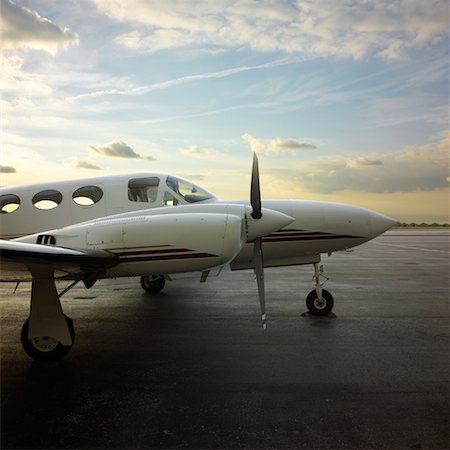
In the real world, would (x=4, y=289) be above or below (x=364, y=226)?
below

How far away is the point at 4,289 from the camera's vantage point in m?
13.3

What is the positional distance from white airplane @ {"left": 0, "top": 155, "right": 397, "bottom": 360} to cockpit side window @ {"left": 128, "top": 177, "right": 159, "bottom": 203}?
2 cm

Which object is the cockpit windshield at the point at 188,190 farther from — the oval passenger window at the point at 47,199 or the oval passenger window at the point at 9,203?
the oval passenger window at the point at 9,203

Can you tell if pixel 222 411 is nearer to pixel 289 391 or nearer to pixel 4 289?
pixel 289 391

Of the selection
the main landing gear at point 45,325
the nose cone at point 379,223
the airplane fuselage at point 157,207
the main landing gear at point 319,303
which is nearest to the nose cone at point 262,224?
the airplane fuselage at point 157,207

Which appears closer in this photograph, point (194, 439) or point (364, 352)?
point (194, 439)

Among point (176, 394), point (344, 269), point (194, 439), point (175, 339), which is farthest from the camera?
point (344, 269)

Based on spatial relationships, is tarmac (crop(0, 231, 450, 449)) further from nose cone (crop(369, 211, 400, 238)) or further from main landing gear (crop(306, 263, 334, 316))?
nose cone (crop(369, 211, 400, 238))

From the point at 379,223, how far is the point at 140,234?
17.1 feet

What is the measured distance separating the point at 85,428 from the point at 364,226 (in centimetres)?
658

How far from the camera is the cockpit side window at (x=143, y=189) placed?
8.30 m

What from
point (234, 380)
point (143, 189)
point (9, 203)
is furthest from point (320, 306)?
point (9, 203)

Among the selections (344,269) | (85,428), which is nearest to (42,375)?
(85,428)

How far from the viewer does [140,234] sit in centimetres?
604
